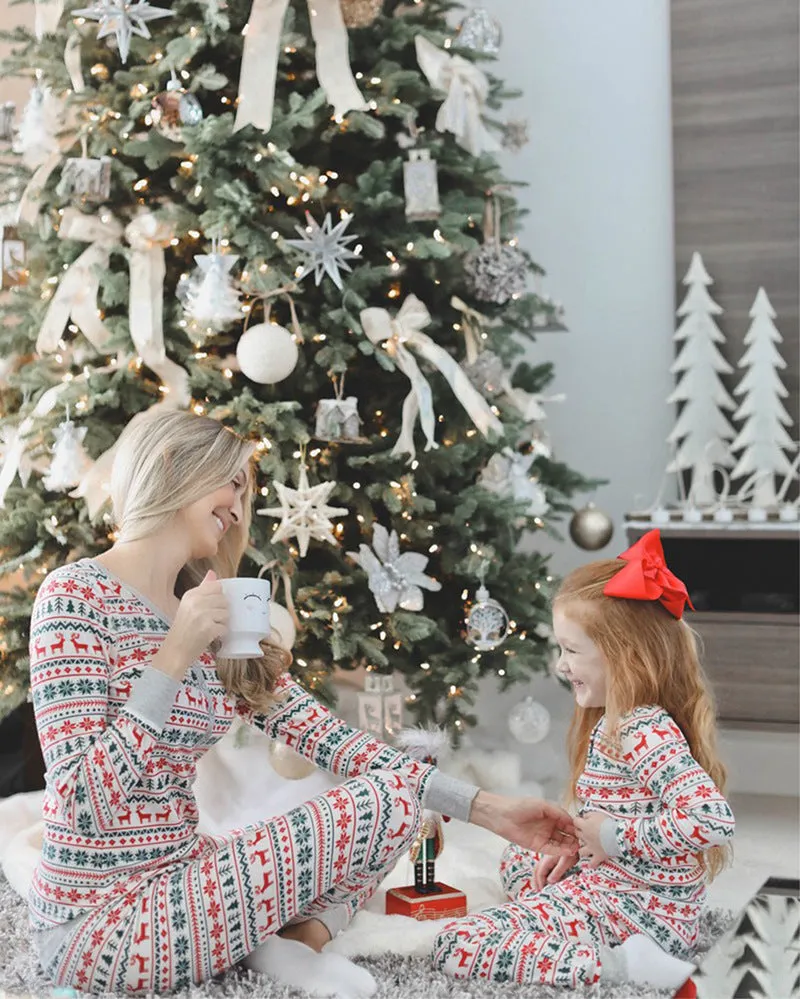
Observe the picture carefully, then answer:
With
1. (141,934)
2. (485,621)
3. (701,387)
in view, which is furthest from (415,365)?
(141,934)

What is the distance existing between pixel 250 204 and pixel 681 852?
5.20 feet

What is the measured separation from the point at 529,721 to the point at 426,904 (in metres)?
0.98

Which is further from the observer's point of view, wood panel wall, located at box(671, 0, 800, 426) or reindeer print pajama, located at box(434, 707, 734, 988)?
wood panel wall, located at box(671, 0, 800, 426)

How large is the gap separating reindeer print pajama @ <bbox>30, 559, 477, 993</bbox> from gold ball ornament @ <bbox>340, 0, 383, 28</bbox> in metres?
1.64

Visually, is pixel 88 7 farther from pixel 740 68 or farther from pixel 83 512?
pixel 740 68

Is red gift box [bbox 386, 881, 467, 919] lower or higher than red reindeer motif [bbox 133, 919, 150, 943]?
lower

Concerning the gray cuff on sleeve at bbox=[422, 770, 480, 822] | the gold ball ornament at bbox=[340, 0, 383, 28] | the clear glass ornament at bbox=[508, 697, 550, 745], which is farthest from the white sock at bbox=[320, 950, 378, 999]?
the gold ball ornament at bbox=[340, 0, 383, 28]

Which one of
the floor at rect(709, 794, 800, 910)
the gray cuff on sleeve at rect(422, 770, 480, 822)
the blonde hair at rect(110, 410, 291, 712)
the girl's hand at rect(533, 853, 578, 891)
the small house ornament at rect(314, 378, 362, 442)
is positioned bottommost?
the floor at rect(709, 794, 800, 910)

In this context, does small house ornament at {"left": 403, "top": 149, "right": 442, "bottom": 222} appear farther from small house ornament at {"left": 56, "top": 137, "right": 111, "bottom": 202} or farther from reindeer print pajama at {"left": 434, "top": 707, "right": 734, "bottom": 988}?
reindeer print pajama at {"left": 434, "top": 707, "right": 734, "bottom": 988}

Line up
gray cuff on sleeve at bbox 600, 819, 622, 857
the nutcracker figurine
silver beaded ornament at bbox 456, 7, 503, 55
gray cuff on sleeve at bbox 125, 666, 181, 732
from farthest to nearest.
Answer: silver beaded ornament at bbox 456, 7, 503, 55 < the nutcracker figurine < gray cuff on sleeve at bbox 600, 819, 622, 857 < gray cuff on sleeve at bbox 125, 666, 181, 732

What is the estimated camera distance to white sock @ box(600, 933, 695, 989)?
1.90m

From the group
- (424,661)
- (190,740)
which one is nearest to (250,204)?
(424,661)

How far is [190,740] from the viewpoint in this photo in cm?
179

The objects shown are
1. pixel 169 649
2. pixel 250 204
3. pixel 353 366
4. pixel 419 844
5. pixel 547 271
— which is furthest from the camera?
pixel 547 271
